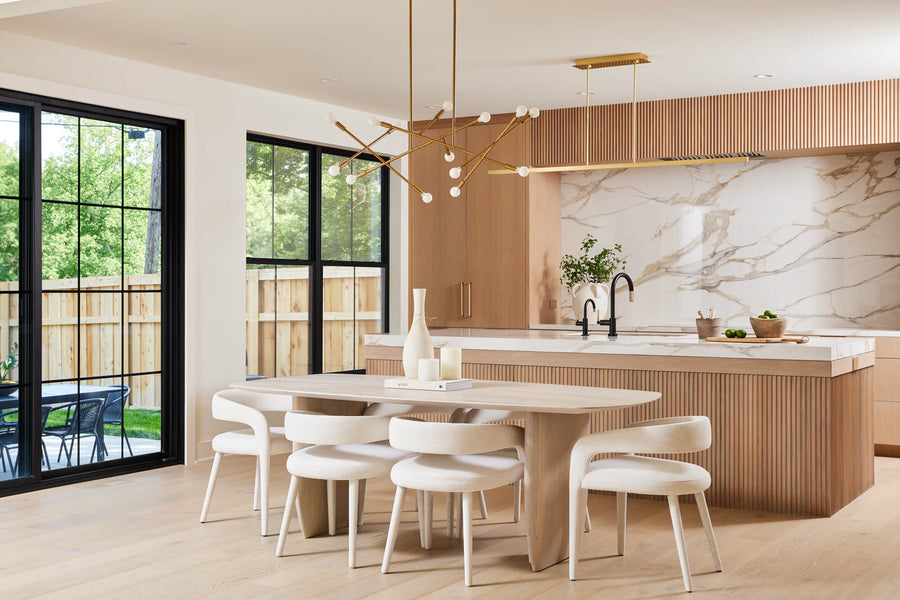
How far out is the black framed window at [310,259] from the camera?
6715 millimetres

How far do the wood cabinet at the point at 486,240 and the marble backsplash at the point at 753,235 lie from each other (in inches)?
11.7

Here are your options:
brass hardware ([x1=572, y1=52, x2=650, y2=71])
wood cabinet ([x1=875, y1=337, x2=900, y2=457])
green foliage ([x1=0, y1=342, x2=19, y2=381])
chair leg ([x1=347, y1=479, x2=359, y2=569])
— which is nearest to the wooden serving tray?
wood cabinet ([x1=875, y1=337, x2=900, y2=457])

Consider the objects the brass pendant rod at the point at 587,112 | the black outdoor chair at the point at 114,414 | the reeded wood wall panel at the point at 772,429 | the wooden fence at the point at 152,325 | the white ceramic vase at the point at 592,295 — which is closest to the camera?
the reeded wood wall panel at the point at 772,429

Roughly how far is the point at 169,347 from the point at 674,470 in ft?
11.8

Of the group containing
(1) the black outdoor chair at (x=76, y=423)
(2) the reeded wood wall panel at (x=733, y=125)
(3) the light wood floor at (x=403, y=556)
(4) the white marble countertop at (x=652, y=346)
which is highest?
(2) the reeded wood wall panel at (x=733, y=125)

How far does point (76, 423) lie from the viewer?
5.57 m

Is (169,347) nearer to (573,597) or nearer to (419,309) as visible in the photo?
(419,309)

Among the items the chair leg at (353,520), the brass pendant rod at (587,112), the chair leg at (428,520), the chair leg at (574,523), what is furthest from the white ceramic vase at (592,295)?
the chair leg at (353,520)

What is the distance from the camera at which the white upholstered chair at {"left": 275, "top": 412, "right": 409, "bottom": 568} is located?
3775mm

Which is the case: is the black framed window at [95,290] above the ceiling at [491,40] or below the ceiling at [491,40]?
below

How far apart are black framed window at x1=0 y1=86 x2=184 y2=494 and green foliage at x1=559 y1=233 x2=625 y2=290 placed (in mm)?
3011

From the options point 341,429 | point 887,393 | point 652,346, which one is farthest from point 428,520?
point 887,393

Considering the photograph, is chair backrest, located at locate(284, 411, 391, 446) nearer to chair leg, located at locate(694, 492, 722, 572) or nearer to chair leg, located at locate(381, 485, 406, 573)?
chair leg, located at locate(381, 485, 406, 573)

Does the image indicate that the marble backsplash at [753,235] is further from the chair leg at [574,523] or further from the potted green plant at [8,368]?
the potted green plant at [8,368]
